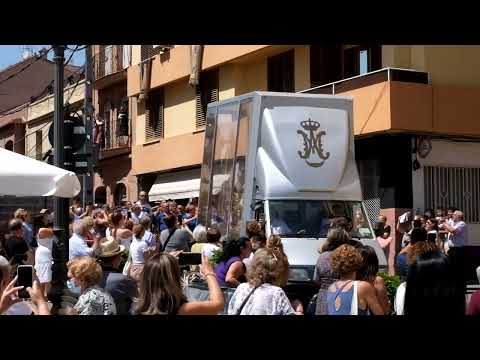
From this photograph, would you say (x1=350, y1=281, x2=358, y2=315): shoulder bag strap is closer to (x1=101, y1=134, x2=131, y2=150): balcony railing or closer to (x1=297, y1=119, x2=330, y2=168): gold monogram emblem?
(x1=297, y1=119, x2=330, y2=168): gold monogram emblem

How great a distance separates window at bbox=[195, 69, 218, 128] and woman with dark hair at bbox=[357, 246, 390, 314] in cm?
2231

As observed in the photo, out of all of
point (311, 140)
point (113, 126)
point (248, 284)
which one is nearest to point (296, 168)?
point (311, 140)

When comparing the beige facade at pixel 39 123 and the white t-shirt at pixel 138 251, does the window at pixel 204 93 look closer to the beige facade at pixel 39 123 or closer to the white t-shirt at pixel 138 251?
the beige facade at pixel 39 123

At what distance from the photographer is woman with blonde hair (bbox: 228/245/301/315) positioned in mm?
6402

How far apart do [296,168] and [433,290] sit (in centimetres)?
1060

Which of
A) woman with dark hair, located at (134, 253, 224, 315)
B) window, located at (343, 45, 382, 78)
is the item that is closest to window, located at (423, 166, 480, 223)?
window, located at (343, 45, 382, 78)

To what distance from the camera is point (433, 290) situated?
4.41 metres

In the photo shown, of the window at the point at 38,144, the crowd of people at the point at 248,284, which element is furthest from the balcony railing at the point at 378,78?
the window at the point at 38,144

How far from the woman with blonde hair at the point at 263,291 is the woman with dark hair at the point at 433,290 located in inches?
77.9

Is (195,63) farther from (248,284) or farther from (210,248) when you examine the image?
(248,284)
